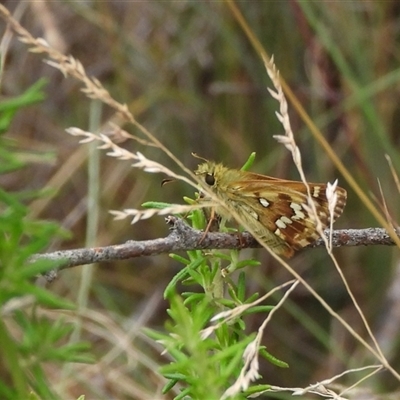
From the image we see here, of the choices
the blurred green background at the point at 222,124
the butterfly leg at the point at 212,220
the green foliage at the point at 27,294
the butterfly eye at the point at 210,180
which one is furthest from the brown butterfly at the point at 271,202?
the blurred green background at the point at 222,124

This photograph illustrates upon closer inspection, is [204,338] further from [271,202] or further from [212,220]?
[271,202]

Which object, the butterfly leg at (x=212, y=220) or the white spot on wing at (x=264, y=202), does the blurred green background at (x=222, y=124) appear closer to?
the white spot on wing at (x=264, y=202)

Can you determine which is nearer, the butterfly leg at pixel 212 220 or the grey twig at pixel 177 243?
the grey twig at pixel 177 243

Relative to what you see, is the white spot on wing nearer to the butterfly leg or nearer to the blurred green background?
the butterfly leg

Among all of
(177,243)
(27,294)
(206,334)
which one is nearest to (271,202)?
(177,243)

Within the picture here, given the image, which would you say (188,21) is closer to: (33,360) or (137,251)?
(137,251)

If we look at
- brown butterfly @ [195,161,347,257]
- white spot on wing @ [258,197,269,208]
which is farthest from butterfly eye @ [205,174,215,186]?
white spot on wing @ [258,197,269,208]
